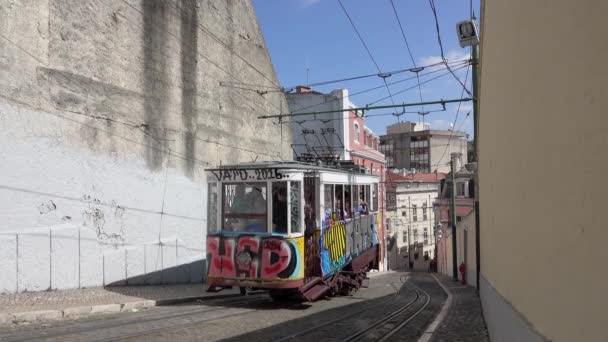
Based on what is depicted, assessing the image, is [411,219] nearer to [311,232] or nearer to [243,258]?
[311,232]

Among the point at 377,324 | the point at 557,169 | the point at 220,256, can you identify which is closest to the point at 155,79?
the point at 220,256

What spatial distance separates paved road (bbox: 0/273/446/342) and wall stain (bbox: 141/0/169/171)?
15.4 ft

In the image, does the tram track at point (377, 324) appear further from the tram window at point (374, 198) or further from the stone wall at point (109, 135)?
the stone wall at point (109, 135)

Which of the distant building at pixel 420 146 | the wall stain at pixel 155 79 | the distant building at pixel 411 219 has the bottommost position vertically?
the distant building at pixel 411 219

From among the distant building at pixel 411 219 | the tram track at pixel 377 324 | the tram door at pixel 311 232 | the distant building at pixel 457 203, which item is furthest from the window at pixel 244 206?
the distant building at pixel 411 219

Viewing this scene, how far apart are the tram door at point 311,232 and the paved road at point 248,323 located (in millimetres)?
895

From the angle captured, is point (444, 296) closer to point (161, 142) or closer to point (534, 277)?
point (161, 142)

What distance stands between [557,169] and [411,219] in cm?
5075

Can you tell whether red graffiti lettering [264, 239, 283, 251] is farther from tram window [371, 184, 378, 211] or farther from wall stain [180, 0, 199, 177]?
tram window [371, 184, 378, 211]

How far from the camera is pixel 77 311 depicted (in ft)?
29.1

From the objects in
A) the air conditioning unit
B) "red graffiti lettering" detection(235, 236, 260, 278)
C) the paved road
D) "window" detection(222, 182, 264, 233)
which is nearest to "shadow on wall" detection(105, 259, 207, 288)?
the paved road

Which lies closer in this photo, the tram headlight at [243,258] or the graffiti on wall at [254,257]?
the graffiti on wall at [254,257]

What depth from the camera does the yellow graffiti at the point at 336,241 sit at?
11587mm

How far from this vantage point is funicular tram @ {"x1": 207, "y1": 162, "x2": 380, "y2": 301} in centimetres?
1023
